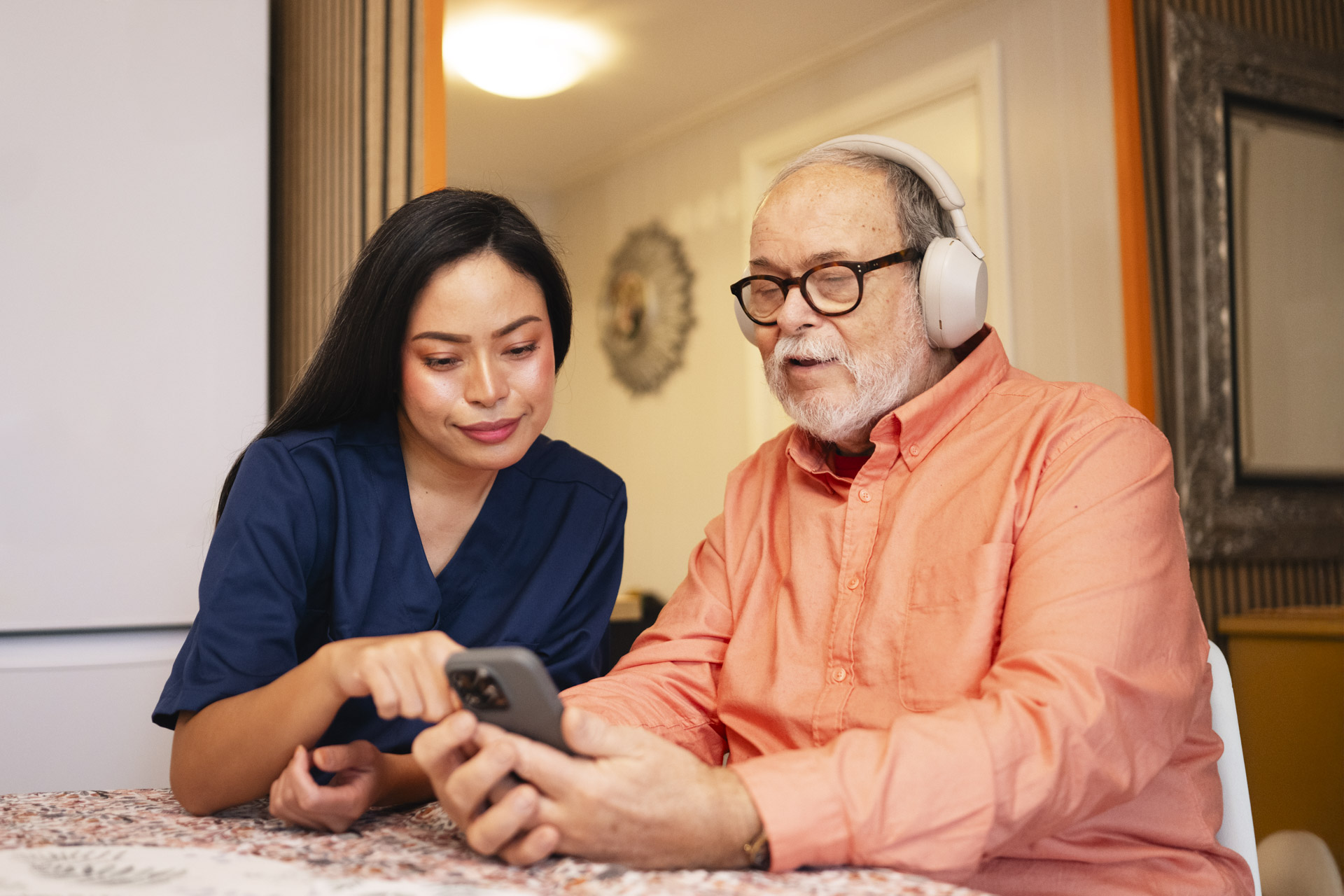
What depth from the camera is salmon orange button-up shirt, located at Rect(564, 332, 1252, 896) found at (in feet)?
2.80

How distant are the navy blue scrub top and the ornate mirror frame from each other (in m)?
1.94

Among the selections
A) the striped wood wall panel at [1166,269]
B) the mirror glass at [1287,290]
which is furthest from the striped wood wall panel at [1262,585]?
the mirror glass at [1287,290]

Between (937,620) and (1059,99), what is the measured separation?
8.78 feet

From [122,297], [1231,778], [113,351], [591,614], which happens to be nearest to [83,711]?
[113,351]

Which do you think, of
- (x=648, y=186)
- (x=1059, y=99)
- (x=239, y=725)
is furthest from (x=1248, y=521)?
(x=648, y=186)

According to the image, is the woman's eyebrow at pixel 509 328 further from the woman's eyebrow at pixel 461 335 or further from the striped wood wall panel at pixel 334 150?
the striped wood wall panel at pixel 334 150

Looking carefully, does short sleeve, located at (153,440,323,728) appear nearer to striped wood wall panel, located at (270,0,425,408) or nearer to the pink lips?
the pink lips

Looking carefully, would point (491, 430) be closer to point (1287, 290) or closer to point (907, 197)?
point (907, 197)

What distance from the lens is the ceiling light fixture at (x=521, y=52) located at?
13.8ft

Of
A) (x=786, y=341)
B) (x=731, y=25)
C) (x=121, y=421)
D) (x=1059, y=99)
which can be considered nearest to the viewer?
(x=786, y=341)

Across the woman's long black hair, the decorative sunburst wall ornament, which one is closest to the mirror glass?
the woman's long black hair

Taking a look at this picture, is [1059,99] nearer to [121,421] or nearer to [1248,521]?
[1248,521]

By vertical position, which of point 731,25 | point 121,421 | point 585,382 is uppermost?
point 731,25

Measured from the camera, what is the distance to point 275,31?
262 cm
